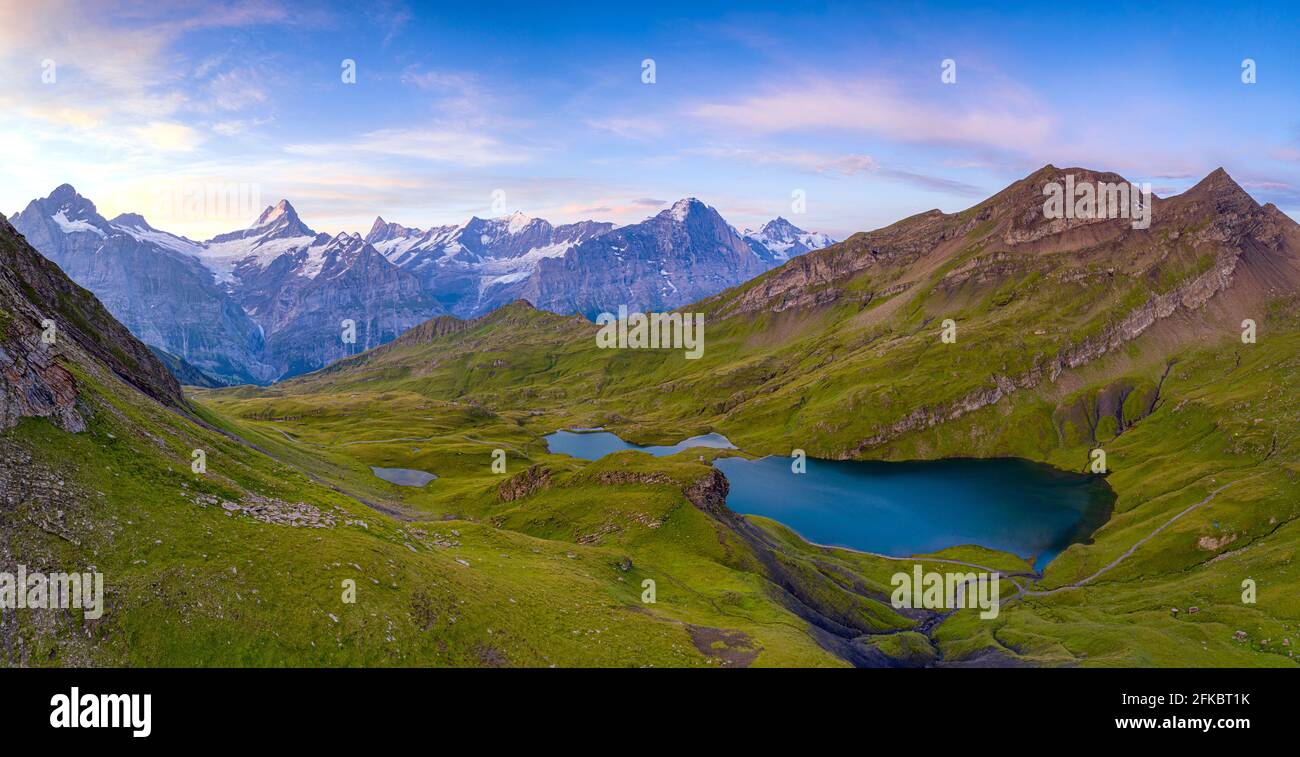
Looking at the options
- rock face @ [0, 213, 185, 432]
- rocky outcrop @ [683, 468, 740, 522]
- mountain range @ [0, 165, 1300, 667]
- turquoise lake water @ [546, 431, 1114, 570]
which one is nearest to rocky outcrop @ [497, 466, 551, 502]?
mountain range @ [0, 165, 1300, 667]

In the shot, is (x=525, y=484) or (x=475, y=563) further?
(x=525, y=484)

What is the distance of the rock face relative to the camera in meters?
38.7

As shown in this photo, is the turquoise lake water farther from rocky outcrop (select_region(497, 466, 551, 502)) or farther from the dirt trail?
rocky outcrop (select_region(497, 466, 551, 502))

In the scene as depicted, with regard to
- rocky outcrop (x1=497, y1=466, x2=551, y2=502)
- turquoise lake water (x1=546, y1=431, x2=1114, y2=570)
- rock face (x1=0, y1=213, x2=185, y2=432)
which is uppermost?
rock face (x1=0, y1=213, x2=185, y2=432)

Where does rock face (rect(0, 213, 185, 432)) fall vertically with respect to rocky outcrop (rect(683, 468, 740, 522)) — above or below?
above

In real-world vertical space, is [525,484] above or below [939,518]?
above

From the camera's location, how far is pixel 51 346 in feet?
154

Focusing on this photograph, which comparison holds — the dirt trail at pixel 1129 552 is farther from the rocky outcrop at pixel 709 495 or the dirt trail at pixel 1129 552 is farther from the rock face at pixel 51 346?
the rock face at pixel 51 346

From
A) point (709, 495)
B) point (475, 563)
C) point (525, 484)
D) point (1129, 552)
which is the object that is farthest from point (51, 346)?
point (1129, 552)

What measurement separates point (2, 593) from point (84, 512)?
23.4ft

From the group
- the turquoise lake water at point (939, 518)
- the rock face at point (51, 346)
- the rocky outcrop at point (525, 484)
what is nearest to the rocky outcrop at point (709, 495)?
the rocky outcrop at point (525, 484)

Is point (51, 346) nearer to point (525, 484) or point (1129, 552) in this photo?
point (525, 484)

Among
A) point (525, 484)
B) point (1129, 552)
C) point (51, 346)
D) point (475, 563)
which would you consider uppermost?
point (51, 346)
